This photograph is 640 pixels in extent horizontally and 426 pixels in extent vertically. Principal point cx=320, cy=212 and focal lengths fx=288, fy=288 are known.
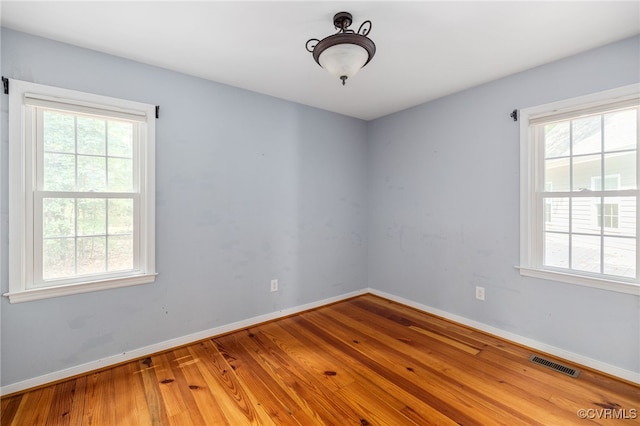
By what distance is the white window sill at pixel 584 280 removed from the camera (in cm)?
206

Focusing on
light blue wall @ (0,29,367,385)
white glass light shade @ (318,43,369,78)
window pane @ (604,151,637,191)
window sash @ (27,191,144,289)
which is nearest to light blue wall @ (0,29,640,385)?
light blue wall @ (0,29,367,385)

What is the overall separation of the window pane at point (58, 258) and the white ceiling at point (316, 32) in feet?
4.77

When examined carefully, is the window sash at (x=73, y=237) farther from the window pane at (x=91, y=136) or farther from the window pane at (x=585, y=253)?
the window pane at (x=585, y=253)

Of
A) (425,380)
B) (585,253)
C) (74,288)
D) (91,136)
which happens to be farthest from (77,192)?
(585,253)

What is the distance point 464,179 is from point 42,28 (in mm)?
3634

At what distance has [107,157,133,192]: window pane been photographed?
7.54 feet

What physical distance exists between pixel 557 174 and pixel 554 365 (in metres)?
1.54

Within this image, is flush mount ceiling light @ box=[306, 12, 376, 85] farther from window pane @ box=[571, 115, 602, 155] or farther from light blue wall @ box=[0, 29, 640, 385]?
window pane @ box=[571, 115, 602, 155]

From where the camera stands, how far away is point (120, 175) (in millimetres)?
2336

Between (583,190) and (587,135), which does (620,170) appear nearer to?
(583,190)

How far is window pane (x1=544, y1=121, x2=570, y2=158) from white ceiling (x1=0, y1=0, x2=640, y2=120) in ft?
1.79

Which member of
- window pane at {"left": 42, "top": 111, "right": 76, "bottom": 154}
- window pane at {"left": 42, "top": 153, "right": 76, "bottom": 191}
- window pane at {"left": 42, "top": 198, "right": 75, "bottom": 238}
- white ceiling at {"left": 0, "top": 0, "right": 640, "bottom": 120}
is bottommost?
window pane at {"left": 42, "top": 198, "right": 75, "bottom": 238}

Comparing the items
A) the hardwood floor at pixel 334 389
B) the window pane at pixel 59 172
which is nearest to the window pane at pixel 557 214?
the hardwood floor at pixel 334 389

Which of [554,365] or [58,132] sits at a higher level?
[58,132]
